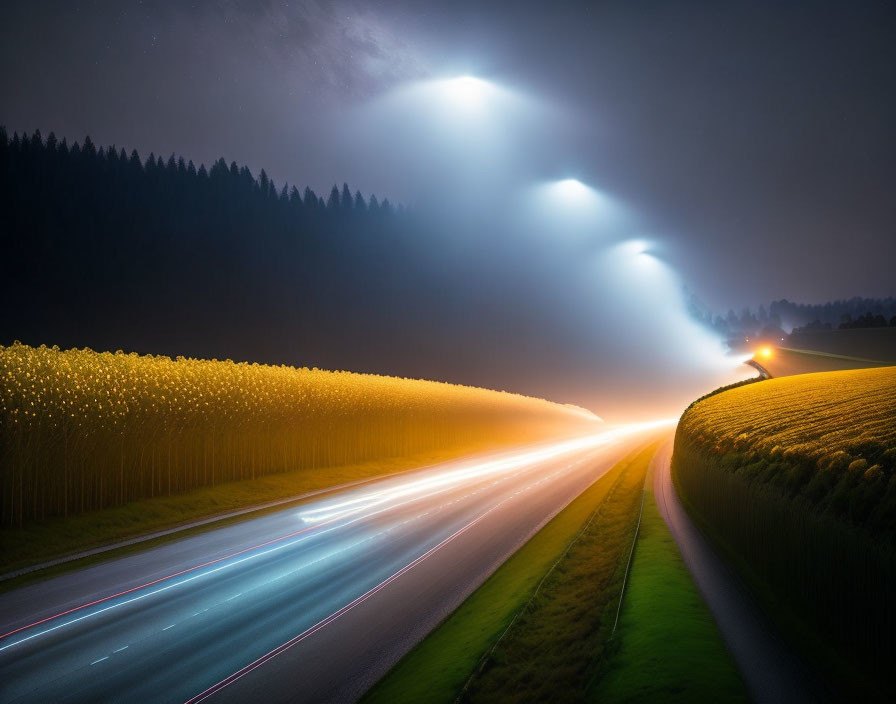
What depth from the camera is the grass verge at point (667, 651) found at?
5.82m

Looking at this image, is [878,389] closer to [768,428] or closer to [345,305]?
[768,428]

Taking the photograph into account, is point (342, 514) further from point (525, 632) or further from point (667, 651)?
point (667, 651)

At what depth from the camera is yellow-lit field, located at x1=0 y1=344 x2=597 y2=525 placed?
15.4 meters

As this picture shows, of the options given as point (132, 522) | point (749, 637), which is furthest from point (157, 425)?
point (749, 637)

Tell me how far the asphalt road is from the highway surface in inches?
175

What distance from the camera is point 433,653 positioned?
7809 mm

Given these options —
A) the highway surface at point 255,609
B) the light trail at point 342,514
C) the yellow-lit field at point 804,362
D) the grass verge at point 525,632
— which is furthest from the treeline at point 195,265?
the grass verge at point 525,632

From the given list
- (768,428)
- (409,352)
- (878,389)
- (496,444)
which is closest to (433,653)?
(768,428)

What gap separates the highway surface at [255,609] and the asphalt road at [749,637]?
444 cm

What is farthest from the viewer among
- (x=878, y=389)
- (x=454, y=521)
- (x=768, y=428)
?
(x=454, y=521)

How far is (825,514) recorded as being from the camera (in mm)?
6781

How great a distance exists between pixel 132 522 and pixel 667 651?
16.3 meters

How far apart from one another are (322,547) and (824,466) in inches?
448

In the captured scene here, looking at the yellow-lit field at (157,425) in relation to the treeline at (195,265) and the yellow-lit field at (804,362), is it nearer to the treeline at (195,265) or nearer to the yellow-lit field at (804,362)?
the yellow-lit field at (804,362)
